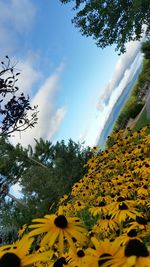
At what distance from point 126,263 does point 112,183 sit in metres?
6.60

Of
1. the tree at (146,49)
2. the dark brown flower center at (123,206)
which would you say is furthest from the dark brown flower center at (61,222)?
the tree at (146,49)

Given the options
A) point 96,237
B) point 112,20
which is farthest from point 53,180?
point 96,237

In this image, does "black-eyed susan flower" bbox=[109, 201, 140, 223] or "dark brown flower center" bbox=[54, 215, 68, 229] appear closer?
"dark brown flower center" bbox=[54, 215, 68, 229]

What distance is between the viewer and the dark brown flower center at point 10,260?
1.96 meters

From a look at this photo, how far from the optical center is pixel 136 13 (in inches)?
802

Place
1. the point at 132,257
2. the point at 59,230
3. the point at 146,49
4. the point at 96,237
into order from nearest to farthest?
the point at 132,257 → the point at 59,230 → the point at 96,237 → the point at 146,49

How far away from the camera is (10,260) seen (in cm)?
199

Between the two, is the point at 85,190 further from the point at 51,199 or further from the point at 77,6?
the point at 77,6

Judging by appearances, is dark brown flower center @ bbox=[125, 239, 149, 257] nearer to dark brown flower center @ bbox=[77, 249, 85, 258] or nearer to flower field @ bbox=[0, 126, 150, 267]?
flower field @ bbox=[0, 126, 150, 267]

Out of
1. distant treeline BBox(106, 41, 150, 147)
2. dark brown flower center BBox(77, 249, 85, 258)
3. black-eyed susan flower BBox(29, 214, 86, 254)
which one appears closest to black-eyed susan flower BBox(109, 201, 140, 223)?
dark brown flower center BBox(77, 249, 85, 258)

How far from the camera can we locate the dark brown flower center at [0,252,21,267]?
1964 millimetres

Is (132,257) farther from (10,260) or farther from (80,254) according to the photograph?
(80,254)

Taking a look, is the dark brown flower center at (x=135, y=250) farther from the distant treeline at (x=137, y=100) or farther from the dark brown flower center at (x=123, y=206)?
the distant treeline at (x=137, y=100)

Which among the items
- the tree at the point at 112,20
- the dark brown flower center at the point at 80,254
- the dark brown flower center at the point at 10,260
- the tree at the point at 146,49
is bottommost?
the dark brown flower center at the point at 10,260
